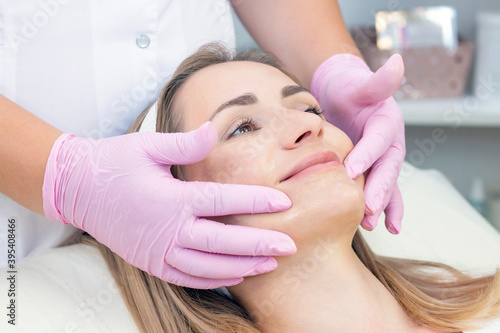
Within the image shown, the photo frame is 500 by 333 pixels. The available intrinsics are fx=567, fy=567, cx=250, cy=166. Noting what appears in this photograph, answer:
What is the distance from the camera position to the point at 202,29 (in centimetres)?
148

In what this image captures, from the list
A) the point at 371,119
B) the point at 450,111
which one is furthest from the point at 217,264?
the point at 450,111

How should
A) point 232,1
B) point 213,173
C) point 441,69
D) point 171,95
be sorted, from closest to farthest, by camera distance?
point 213,173, point 171,95, point 232,1, point 441,69

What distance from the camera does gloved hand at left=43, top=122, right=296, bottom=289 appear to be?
0.98 meters

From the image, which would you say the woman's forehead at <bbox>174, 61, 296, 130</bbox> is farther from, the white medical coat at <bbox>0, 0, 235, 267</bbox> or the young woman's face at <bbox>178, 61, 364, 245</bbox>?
the white medical coat at <bbox>0, 0, 235, 267</bbox>

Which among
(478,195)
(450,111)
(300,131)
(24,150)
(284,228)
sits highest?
(24,150)

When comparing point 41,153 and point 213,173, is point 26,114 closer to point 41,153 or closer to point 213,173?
point 41,153

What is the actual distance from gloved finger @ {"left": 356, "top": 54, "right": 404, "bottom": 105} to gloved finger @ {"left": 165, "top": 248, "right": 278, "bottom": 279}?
49 cm

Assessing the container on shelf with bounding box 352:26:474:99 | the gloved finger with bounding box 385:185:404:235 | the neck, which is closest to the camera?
the neck

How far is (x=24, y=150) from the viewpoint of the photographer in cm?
102

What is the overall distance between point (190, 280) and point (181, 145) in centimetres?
26

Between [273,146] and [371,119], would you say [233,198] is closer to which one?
[273,146]

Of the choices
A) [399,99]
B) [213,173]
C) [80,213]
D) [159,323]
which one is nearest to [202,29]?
[213,173]

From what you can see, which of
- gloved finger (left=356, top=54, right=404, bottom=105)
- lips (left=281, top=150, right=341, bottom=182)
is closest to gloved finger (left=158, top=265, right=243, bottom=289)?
lips (left=281, top=150, right=341, bottom=182)

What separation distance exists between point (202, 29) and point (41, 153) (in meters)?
0.62
